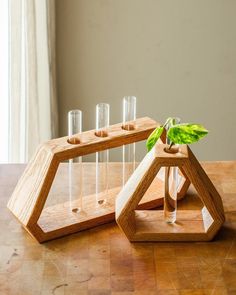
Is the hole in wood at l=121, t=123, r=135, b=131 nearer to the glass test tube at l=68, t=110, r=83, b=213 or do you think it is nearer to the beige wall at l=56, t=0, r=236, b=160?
the glass test tube at l=68, t=110, r=83, b=213

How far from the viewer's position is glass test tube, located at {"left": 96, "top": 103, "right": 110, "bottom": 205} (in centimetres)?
210

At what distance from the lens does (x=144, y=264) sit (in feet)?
6.34

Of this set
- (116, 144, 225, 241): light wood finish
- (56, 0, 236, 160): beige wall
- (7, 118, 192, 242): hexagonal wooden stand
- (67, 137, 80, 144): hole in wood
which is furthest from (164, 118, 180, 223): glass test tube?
(56, 0, 236, 160): beige wall

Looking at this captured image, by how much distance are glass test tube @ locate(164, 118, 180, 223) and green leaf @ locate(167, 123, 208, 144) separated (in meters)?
0.07

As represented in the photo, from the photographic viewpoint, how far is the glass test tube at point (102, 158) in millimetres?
2104

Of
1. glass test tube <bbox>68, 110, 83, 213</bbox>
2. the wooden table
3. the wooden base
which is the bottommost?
the wooden table

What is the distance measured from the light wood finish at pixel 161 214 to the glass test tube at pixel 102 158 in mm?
145

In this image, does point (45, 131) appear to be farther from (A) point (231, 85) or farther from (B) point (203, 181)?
(B) point (203, 181)

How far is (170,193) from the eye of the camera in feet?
6.70

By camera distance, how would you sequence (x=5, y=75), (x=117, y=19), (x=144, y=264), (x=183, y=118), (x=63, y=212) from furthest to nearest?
1. (x=183, y=118)
2. (x=117, y=19)
3. (x=5, y=75)
4. (x=63, y=212)
5. (x=144, y=264)

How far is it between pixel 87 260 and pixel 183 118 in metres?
1.92

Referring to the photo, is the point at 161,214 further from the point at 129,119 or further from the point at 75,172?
the point at 75,172

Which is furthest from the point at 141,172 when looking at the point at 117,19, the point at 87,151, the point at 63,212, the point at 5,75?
the point at 117,19

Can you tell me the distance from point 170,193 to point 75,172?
466 millimetres
